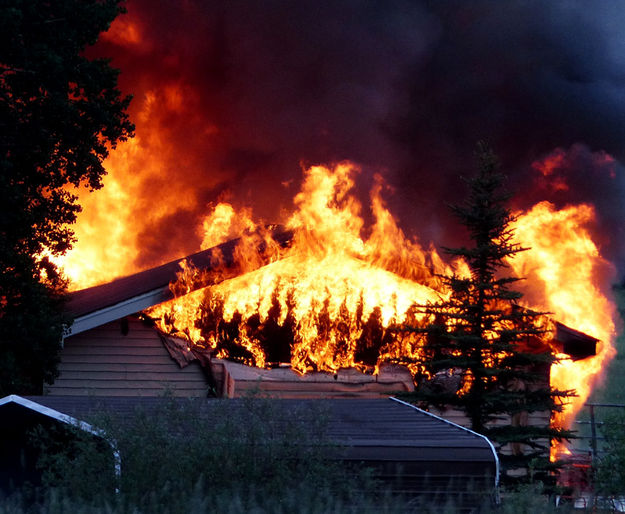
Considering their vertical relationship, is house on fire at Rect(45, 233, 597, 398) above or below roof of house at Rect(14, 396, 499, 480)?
above

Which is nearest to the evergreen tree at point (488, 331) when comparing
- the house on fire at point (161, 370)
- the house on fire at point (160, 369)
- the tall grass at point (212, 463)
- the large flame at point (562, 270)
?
the house on fire at point (160, 369)

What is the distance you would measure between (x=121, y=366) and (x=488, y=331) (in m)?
6.80

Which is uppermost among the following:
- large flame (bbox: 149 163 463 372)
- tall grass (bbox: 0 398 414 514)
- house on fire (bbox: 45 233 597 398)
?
large flame (bbox: 149 163 463 372)

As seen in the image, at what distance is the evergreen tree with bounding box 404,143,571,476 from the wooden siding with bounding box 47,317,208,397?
472cm

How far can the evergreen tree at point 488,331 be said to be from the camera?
13.4m

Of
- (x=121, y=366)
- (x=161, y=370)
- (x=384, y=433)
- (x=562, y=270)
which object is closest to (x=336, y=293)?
(x=161, y=370)

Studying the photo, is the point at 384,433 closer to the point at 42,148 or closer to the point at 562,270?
the point at 562,270

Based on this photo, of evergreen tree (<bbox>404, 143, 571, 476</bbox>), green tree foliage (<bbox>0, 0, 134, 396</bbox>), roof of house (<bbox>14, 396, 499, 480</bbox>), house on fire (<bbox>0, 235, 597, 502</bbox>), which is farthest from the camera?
house on fire (<bbox>0, 235, 597, 502</bbox>)

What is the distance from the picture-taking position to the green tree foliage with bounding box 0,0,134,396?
14609 millimetres

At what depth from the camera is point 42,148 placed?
49.2 ft

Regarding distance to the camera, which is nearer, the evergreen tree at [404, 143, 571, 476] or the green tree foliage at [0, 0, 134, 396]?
the evergreen tree at [404, 143, 571, 476]

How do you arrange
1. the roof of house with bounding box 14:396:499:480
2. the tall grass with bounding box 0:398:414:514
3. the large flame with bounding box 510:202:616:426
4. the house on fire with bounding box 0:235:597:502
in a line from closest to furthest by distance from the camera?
the tall grass with bounding box 0:398:414:514 → the roof of house with bounding box 14:396:499:480 → the house on fire with bounding box 0:235:597:502 → the large flame with bounding box 510:202:616:426

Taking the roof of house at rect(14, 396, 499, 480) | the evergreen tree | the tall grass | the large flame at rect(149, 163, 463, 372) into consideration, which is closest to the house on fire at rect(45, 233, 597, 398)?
the large flame at rect(149, 163, 463, 372)

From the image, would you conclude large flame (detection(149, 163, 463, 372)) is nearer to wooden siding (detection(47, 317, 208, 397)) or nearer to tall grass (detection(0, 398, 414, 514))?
wooden siding (detection(47, 317, 208, 397))
